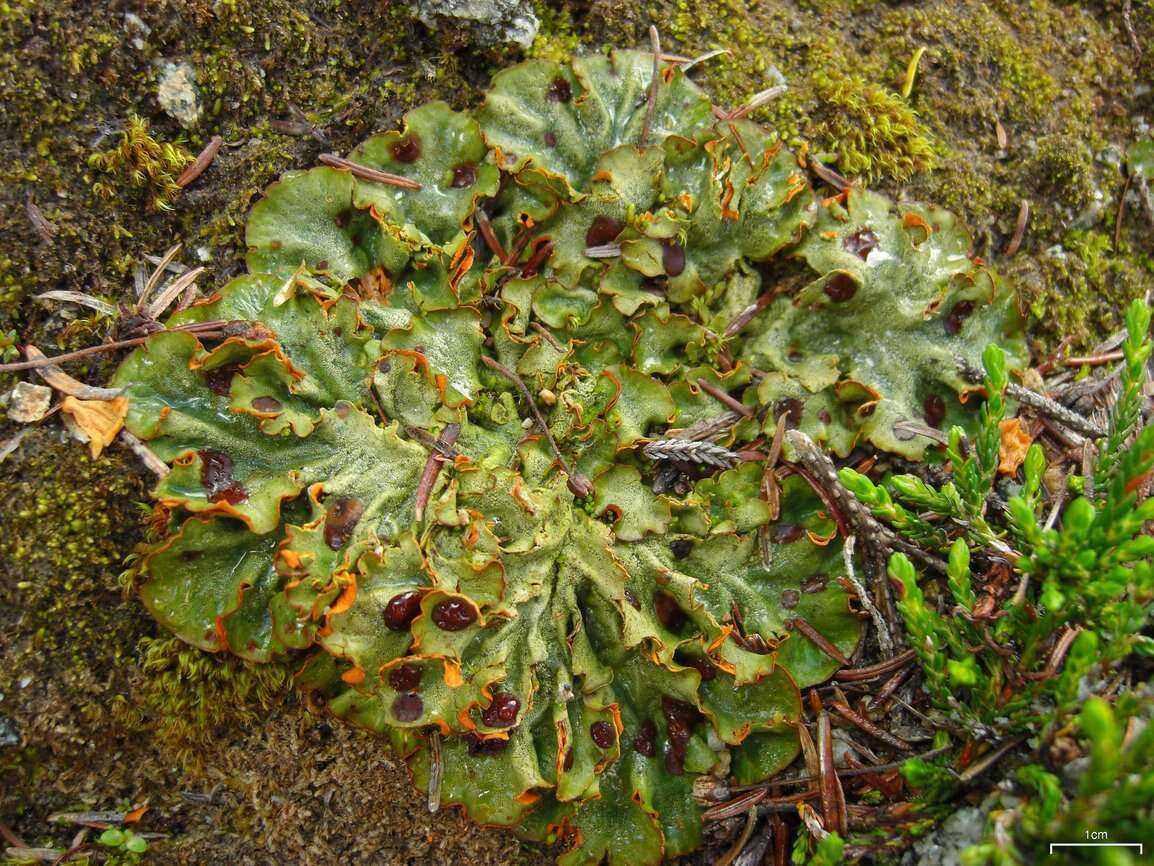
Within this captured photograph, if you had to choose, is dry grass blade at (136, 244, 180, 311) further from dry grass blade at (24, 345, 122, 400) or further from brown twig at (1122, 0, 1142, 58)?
brown twig at (1122, 0, 1142, 58)

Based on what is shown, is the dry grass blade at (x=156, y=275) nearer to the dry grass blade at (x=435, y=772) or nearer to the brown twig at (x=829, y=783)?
the dry grass blade at (x=435, y=772)

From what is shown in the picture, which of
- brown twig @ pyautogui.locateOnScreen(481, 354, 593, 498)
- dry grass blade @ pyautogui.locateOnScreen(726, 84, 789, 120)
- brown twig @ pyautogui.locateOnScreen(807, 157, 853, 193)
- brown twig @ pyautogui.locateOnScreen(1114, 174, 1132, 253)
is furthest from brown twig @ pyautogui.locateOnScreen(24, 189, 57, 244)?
brown twig @ pyautogui.locateOnScreen(1114, 174, 1132, 253)

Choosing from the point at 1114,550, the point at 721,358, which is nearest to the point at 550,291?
the point at 721,358

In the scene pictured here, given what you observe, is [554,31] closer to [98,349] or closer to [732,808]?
[98,349]

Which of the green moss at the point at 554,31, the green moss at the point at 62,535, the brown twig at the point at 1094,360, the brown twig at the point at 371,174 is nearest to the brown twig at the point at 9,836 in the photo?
the green moss at the point at 62,535

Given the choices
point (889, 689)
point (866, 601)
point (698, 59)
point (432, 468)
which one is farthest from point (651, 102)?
point (889, 689)

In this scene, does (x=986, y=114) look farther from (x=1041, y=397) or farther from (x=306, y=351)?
(x=306, y=351)
